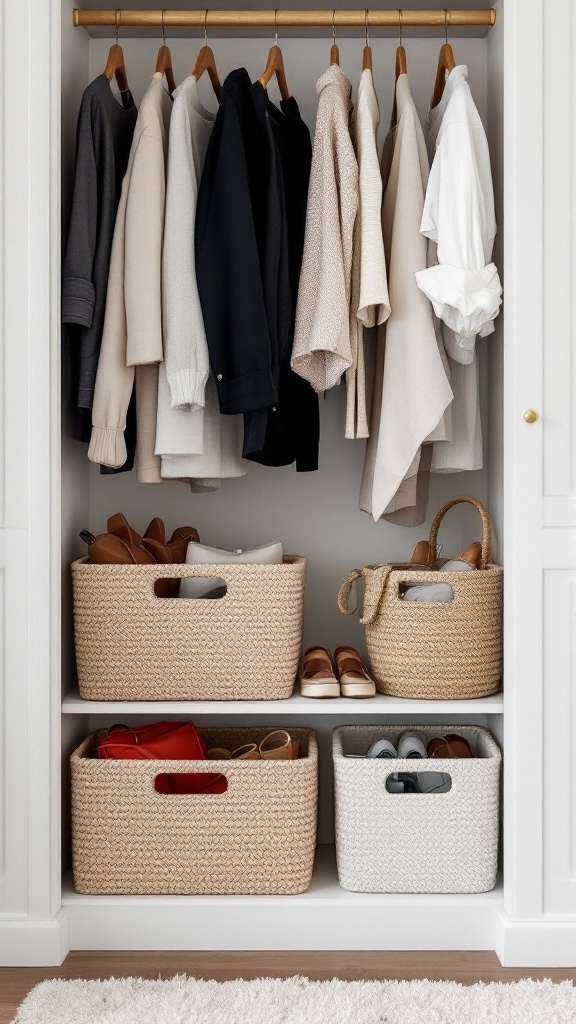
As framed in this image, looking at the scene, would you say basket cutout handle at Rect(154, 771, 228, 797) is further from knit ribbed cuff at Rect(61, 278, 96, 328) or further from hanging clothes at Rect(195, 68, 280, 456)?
knit ribbed cuff at Rect(61, 278, 96, 328)

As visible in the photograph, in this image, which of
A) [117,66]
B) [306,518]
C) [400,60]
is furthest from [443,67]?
[306,518]

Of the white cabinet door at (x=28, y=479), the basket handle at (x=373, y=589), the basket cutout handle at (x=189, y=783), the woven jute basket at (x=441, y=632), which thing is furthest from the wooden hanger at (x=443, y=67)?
the basket cutout handle at (x=189, y=783)

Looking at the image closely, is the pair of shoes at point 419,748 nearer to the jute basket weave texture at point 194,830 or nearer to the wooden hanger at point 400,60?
the jute basket weave texture at point 194,830

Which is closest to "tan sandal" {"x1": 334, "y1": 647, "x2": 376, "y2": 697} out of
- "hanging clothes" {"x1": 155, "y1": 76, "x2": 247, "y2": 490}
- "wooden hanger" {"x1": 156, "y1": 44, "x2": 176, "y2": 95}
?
"hanging clothes" {"x1": 155, "y1": 76, "x2": 247, "y2": 490}

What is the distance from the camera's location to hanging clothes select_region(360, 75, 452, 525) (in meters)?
1.80

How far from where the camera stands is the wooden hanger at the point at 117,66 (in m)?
1.92

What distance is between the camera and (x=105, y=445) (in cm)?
182

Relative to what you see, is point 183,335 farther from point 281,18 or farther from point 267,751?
point 267,751

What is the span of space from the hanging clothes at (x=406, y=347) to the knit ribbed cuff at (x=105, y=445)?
55 centimetres

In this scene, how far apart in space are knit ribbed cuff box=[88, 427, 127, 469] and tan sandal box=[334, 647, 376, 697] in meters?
0.68

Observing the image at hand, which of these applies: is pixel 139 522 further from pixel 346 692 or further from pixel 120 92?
pixel 120 92

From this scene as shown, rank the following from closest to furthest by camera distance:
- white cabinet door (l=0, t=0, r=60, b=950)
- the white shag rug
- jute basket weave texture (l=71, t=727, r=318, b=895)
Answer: the white shag rug
white cabinet door (l=0, t=0, r=60, b=950)
jute basket weave texture (l=71, t=727, r=318, b=895)

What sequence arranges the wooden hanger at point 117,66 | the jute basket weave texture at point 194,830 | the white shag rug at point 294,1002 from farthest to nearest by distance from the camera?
the wooden hanger at point 117,66
the jute basket weave texture at point 194,830
the white shag rug at point 294,1002
